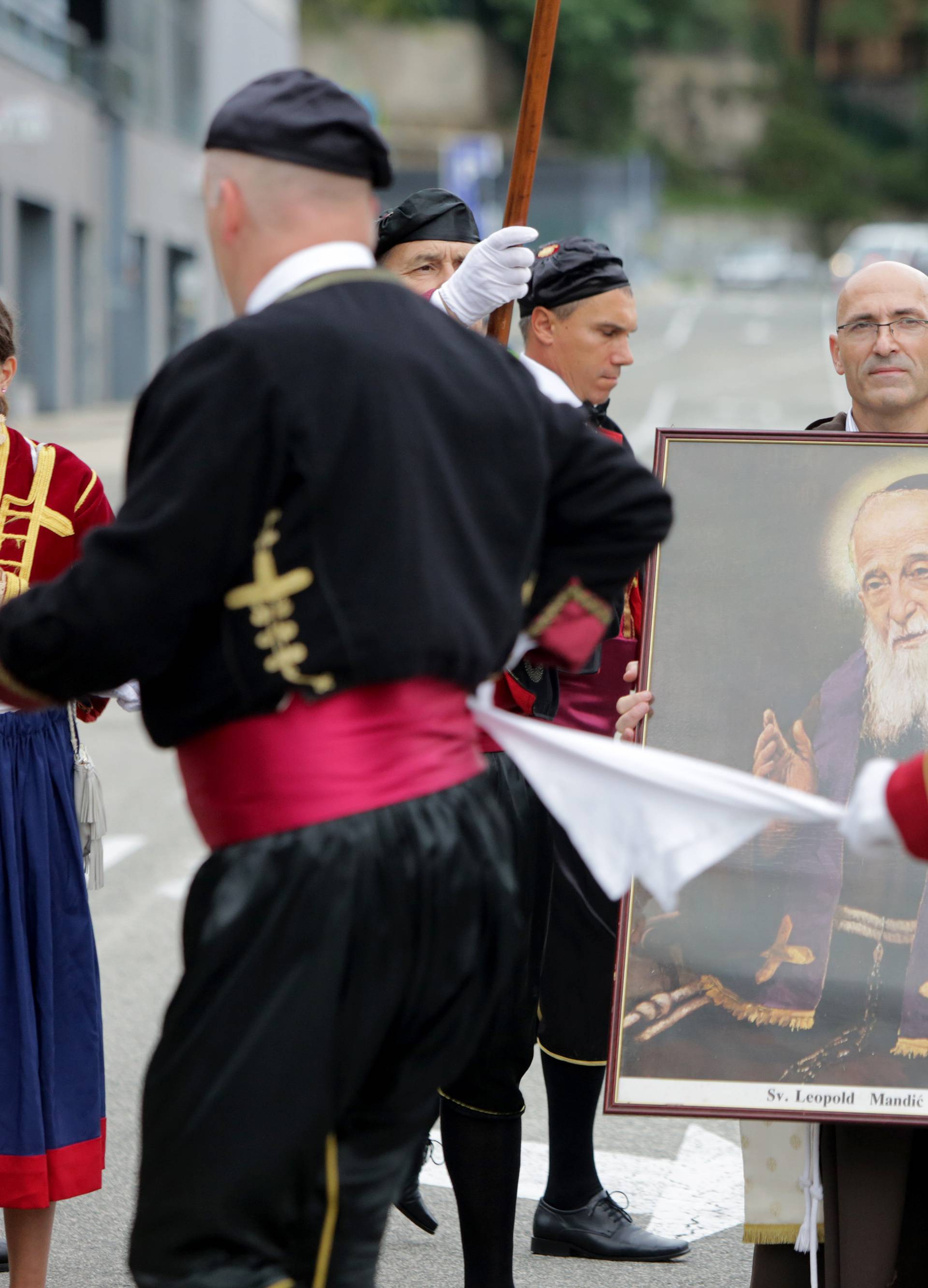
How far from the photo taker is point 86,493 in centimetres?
348

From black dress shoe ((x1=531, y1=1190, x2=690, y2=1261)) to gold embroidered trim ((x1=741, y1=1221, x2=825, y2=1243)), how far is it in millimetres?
662

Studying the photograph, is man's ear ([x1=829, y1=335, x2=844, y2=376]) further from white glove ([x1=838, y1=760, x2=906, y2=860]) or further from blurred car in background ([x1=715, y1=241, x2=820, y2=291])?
blurred car in background ([x1=715, y1=241, x2=820, y2=291])

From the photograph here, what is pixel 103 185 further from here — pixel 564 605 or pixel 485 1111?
pixel 564 605

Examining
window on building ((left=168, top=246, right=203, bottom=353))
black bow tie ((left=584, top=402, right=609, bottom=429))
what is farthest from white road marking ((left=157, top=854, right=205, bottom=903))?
window on building ((left=168, top=246, right=203, bottom=353))

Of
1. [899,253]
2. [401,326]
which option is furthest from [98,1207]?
[899,253]

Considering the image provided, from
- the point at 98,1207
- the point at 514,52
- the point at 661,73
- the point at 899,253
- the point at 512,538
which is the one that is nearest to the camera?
the point at 512,538


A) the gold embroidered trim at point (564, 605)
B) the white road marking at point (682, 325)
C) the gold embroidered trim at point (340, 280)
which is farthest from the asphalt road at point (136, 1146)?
the white road marking at point (682, 325)

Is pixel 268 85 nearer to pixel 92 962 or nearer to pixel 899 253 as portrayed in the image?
pixel 92 962

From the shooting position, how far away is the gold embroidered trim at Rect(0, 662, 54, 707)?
7.34ft

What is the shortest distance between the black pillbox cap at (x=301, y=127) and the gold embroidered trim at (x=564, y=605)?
61cm

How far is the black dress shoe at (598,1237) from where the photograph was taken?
4000 millimetres

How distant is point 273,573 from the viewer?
2150mm

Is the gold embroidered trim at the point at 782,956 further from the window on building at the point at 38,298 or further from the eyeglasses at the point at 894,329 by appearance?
the window on building at the point at 38,298

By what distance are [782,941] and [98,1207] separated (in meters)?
1.92
